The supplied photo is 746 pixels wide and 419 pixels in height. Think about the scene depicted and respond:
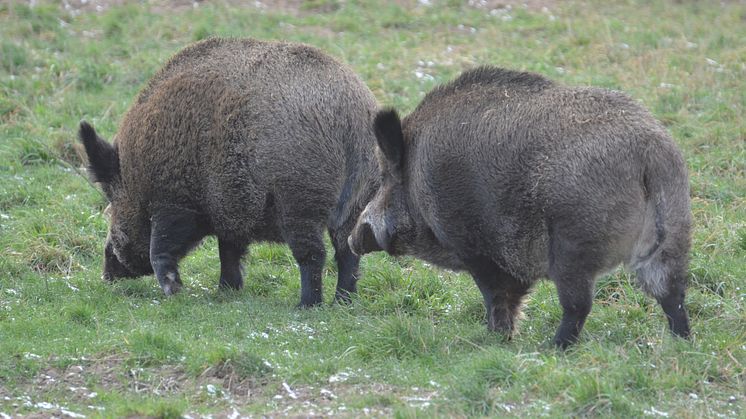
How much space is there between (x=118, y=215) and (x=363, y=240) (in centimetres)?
231

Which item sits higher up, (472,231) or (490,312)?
(472,231)

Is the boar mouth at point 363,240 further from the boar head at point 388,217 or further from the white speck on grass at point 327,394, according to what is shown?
the white speck on grass at point 327,394

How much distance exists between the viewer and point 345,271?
8859 millimetres

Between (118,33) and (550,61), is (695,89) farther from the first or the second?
(118,33)

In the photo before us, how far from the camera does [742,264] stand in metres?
9.05

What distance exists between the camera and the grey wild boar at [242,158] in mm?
8383

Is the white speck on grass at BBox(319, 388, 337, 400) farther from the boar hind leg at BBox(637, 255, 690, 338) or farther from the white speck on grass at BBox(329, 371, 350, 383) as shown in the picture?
the boar hind leg at BBox(637, 255, 690, 338)

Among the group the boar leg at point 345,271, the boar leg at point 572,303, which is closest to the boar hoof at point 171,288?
the boar leg at point 345,271

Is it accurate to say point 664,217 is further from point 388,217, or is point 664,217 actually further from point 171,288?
point 171,288

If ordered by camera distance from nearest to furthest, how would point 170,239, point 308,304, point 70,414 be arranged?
point 70,414
point 308,304
point 170,239

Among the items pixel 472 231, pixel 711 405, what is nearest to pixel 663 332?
pixel 711 405

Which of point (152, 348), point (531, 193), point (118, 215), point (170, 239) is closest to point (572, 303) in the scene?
point (531, 193)

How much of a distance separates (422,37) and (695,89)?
388 centimetres

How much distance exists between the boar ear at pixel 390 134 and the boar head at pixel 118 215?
235 cm
